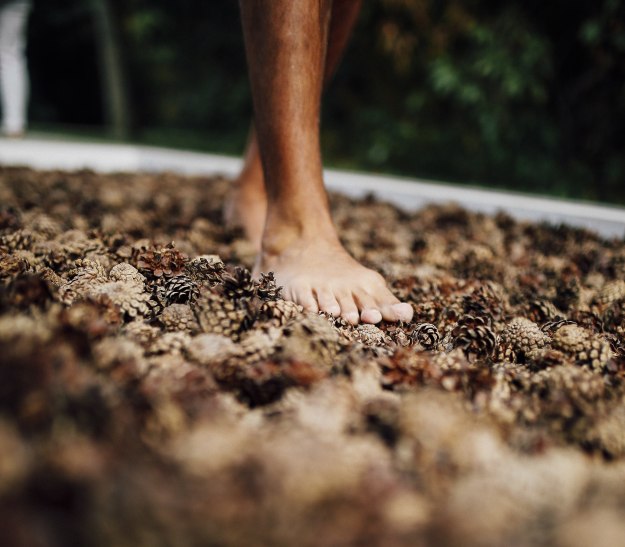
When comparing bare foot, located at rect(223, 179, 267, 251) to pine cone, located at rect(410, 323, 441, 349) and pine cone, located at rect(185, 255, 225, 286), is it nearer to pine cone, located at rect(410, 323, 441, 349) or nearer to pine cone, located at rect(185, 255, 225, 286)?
pine cone, located at rect(185, 255, 225, 286)

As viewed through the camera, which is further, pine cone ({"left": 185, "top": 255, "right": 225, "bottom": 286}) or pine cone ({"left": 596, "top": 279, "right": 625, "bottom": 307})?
pine cone ({"left": 596, "top": 279, "right": 625, "bottom": 307})

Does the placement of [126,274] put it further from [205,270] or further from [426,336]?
[426,336]

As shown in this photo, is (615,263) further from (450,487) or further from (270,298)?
(450,487)

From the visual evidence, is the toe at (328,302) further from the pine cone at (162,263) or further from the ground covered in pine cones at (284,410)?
the pine cone at (162,263)

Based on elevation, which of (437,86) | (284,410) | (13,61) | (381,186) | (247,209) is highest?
(437,86)

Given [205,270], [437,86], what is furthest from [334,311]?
[437,86]

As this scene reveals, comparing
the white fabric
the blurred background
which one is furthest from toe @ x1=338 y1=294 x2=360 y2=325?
the white fabric

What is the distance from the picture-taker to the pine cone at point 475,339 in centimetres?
101

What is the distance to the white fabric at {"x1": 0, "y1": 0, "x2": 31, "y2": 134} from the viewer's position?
4289 millimetres

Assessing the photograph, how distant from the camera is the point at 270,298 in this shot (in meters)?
1.05

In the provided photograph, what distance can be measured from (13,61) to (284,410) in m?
4.54

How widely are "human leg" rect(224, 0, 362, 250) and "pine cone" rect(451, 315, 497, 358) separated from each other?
771 millimetres

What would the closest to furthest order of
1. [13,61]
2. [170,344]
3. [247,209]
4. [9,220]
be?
[170,344] → [9,220] → [247,209] → [13,61]

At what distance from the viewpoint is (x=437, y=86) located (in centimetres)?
448
